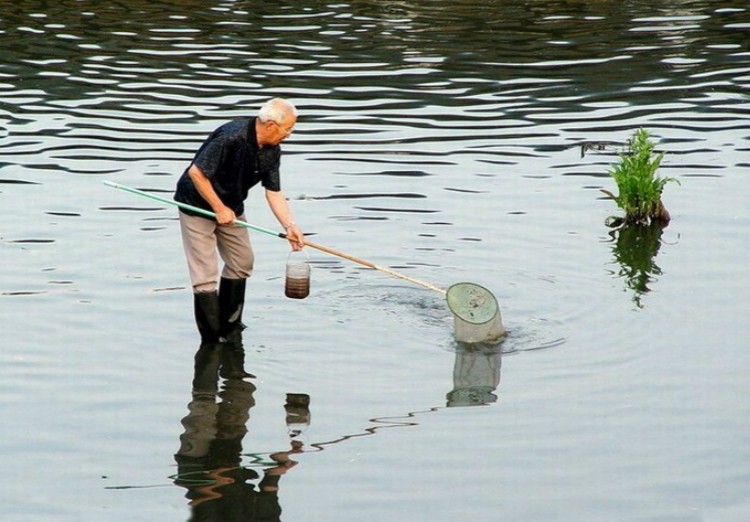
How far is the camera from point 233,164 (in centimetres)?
1003

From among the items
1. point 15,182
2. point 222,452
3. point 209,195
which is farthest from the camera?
point 15,182

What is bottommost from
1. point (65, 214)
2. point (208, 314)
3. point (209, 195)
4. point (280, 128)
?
point (208, 314)

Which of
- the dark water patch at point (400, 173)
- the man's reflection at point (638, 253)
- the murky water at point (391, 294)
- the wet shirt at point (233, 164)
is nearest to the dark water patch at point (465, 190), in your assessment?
the murky water at point (391, 294)

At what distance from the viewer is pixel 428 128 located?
1744 centimetres

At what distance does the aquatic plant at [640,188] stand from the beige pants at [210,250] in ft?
13.9

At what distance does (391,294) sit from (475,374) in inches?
77.7

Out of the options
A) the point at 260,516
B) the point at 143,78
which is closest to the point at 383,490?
the point at 260,516

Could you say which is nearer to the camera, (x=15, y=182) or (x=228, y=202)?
(x=228, y=202)

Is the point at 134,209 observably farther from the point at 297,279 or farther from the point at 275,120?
the point at 275,120

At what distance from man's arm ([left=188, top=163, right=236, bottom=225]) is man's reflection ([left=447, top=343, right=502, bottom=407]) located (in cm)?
184

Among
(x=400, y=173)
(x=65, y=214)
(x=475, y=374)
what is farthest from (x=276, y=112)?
(x=400, y=173)

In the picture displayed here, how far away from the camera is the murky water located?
7.96 m

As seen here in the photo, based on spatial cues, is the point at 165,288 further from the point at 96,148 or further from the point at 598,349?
the point at 96,148

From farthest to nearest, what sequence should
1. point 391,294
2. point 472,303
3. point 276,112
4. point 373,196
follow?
point 373,196
point 391,294
point 472,303
point 276,112
